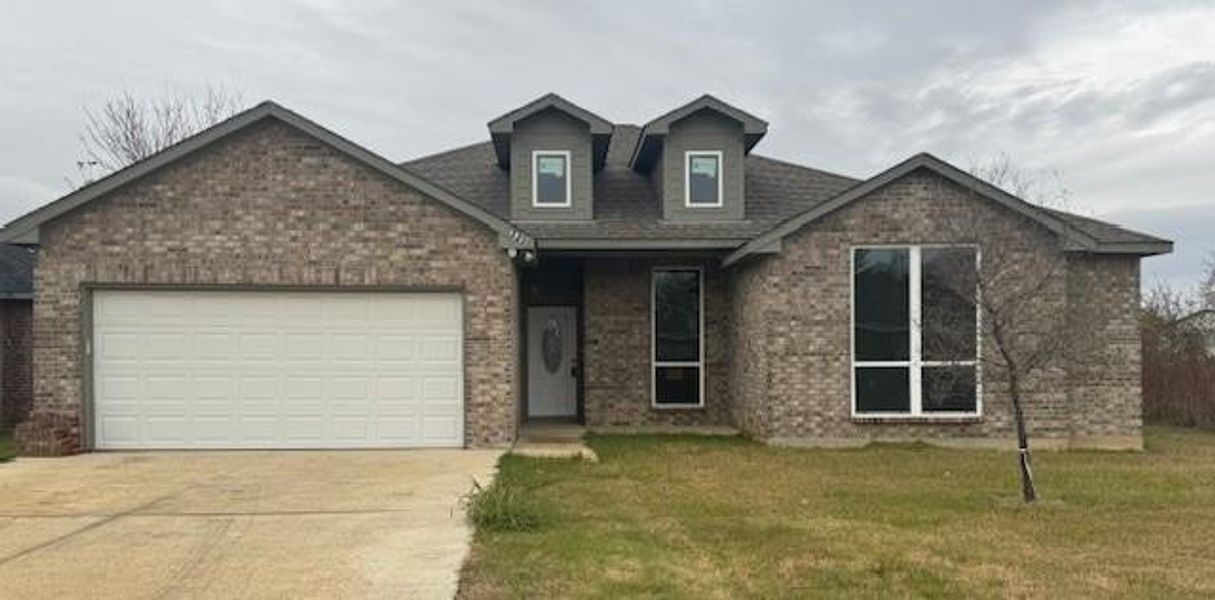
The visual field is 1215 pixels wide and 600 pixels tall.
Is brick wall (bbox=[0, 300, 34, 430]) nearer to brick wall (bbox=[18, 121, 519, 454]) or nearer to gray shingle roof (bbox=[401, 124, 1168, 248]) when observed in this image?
brick wall (bbox=[18, 121, 519, 454])

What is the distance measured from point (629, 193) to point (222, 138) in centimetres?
762

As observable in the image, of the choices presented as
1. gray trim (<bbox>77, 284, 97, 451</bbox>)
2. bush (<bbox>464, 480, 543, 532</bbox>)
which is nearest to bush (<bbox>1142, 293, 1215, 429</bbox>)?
bush (<bbox>464, 480, 543, 532</bbox>)

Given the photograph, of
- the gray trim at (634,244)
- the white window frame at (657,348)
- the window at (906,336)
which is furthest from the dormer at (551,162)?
the window at (906,336)

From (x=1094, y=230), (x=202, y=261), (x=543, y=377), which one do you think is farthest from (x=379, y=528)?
(x=1094, y=230)

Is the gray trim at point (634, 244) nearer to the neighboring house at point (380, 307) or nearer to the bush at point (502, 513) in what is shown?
the neighboring house at point (380, 307)

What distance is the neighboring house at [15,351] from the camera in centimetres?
1883

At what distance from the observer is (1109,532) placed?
28.8 ft

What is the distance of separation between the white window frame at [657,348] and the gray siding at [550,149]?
5.79 feet

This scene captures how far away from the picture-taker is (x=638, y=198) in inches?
754

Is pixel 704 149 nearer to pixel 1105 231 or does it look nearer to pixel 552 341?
pixel 552 341

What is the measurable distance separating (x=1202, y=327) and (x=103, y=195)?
68.4 ft

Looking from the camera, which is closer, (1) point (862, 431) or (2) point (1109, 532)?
(2) point (1109, 532)

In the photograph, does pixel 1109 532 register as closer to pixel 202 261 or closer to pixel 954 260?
pixel 954 260

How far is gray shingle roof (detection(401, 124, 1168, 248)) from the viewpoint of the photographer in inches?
666
